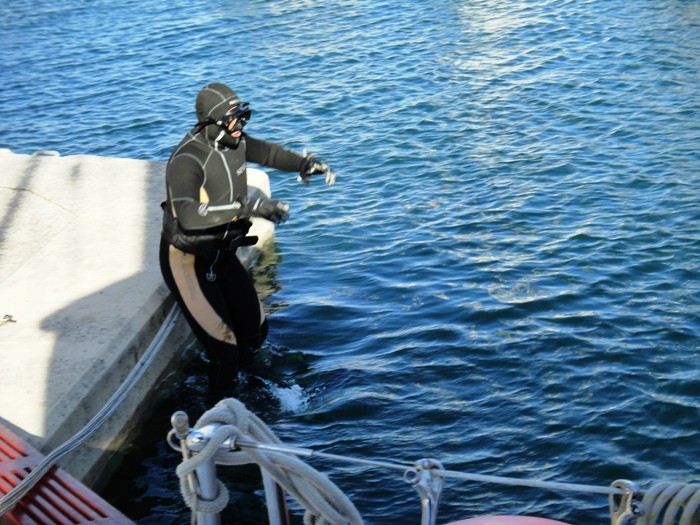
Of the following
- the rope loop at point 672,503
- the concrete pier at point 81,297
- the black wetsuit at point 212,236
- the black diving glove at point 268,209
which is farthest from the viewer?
the black wetsuit at point 212,236

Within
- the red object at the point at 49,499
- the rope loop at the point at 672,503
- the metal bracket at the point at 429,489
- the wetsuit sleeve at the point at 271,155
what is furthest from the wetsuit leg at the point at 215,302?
the rope loop at the point at 672,503

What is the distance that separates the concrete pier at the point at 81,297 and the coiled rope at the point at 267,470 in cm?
193

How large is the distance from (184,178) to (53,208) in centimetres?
268

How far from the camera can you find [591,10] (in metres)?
15.1

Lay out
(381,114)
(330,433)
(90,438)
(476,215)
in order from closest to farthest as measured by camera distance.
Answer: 1. (90,438)
2. (330,433)
3. (476,215)
4. (381,114)

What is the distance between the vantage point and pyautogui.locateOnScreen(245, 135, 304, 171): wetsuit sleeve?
255 inches

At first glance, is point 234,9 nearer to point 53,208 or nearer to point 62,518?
point 53,208

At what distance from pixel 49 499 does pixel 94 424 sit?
699 mm

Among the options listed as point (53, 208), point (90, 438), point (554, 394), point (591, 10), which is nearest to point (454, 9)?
point (591, 10)

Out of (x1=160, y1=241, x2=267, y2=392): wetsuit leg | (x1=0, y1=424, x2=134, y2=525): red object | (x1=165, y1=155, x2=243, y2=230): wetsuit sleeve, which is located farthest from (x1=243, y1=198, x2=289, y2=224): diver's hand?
(x1=0, y1=424, x2=134, y2=525): red object

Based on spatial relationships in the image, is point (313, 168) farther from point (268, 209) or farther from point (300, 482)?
point (300, 482)

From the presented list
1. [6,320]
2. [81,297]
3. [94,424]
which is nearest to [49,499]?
[94,424]

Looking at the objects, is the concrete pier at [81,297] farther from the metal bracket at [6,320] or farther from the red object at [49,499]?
the red object at [49,499]

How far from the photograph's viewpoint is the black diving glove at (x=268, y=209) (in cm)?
568
